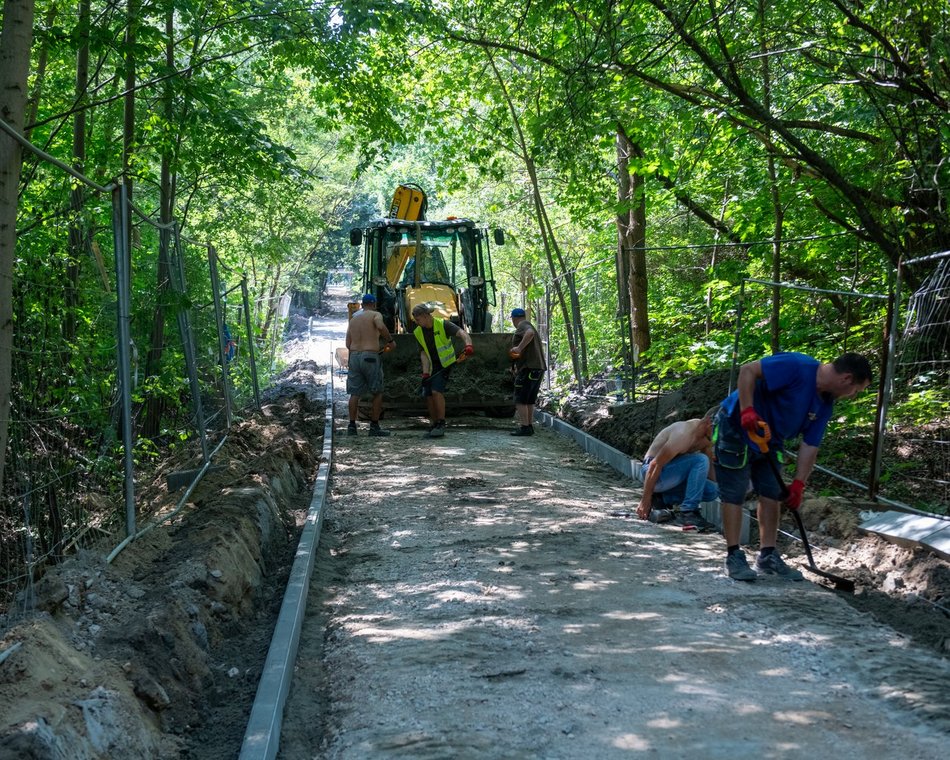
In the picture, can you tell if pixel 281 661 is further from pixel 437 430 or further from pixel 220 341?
pixel 437 430

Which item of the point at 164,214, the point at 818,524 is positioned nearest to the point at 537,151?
the point at 818,524

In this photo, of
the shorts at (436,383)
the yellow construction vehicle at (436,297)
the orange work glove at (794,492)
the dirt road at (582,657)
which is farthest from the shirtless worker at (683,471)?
the yellow construction vehicle at (436,297)

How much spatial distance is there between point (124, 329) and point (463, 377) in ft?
31.2

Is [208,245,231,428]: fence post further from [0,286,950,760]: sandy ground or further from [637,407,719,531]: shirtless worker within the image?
[637,407,719,531]: shirtless worker

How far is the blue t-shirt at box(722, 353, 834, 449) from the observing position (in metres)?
6.50

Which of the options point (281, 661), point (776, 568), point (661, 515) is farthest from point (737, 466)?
point (281, 661)

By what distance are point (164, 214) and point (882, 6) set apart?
35.6 ft

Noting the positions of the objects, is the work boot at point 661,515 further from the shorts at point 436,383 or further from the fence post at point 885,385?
the shorts at point 436,383

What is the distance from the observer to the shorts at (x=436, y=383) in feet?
46.9

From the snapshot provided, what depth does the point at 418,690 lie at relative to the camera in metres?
4.77

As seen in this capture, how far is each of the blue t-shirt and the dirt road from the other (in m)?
1.03

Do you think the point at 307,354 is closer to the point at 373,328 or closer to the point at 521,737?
the point at 373,328

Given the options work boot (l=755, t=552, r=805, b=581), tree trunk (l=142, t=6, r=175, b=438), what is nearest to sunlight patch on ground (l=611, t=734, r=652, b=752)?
work boot (l=755, t=552, r=805, b=581)

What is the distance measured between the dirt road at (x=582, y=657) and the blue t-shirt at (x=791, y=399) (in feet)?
3.38
